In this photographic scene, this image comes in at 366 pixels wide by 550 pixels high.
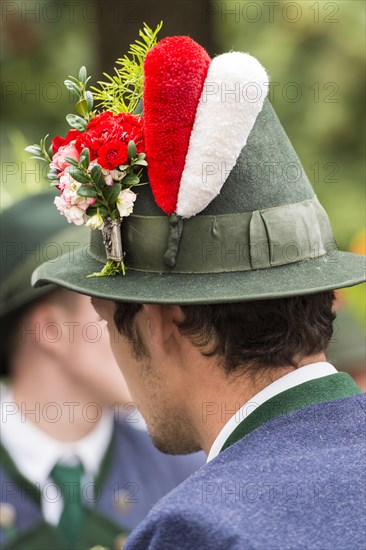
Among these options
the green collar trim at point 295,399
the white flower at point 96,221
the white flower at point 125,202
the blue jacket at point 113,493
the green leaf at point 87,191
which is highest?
the green leaf at point 87,191

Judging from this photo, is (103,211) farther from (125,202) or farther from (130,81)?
(130,81)

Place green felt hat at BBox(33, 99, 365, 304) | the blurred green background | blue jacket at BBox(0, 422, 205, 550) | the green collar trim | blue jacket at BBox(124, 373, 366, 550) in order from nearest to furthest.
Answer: blue jacket at BBox(124, 373, 366, 550) < the green collar trim < green felt hat at BBox(33, 99, 365, 304) < blue jacket at BBox(0, 422, 205, 550) < the blurred green background

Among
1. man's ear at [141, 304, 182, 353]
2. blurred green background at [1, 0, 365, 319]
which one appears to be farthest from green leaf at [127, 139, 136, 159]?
blurred green background at [1, 0, 365, 319]

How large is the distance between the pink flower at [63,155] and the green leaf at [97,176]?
91 mm

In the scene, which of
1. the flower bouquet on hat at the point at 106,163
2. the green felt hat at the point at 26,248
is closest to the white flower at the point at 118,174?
the flower bouquet on hat at the point at 106,163

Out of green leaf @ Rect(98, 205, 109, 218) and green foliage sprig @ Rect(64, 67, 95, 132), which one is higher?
green foliage sprig @ Rect(64, 67, 95, 132)

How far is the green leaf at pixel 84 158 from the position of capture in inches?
83.8

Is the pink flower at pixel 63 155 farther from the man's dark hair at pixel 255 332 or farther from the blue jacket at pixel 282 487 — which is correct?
the blue jacket at pixel 282 487

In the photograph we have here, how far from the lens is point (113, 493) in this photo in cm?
345

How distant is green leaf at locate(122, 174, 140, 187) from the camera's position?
2.11 m

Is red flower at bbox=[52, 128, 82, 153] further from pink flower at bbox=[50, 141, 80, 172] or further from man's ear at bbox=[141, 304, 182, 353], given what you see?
man's ear at bbox=[141, 304, 182, 353]

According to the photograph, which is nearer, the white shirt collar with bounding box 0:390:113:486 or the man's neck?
the man's neck

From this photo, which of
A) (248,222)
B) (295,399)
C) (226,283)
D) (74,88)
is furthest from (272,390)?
(74,88)

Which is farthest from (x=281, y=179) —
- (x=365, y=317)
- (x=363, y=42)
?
(x=363, y=42)
